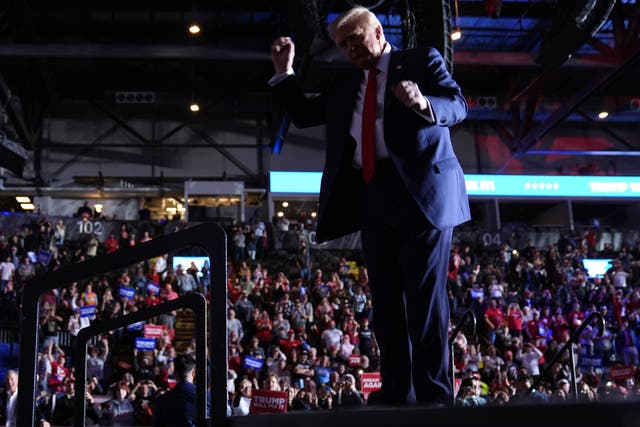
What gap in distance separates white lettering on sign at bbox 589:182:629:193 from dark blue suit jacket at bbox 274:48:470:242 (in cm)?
2351

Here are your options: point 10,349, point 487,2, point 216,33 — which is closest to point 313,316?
point 10,349

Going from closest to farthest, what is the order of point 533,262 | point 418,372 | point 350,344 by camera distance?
1. point 418,372
2. point 350,344
3. point 533,262

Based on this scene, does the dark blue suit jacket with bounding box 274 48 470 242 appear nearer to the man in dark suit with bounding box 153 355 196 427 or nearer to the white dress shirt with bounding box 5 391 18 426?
the man in dark suit with bounding box 153 355 196 427

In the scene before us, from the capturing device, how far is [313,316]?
46.0 ft

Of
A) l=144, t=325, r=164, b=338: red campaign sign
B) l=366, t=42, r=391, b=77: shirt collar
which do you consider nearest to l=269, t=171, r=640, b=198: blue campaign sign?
l=144, t=325, r=164, b=338: red campaign sign

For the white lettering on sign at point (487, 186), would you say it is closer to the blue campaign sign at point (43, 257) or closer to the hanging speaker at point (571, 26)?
the hanging speaker at point (571, 26)

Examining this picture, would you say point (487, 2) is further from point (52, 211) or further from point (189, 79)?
point (52, 211)

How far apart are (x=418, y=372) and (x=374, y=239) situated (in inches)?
16.5

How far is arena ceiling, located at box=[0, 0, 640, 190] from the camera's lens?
16.1 metres

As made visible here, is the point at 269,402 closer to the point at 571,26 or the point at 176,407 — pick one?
the point at 176,407

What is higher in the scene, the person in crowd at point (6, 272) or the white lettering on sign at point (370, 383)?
the person in crowd at point (6, 272)

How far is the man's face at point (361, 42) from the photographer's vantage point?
7.40 ft

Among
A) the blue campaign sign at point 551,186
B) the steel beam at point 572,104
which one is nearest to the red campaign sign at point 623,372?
the steel beam at point 572,104

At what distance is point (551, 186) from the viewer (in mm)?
24219
